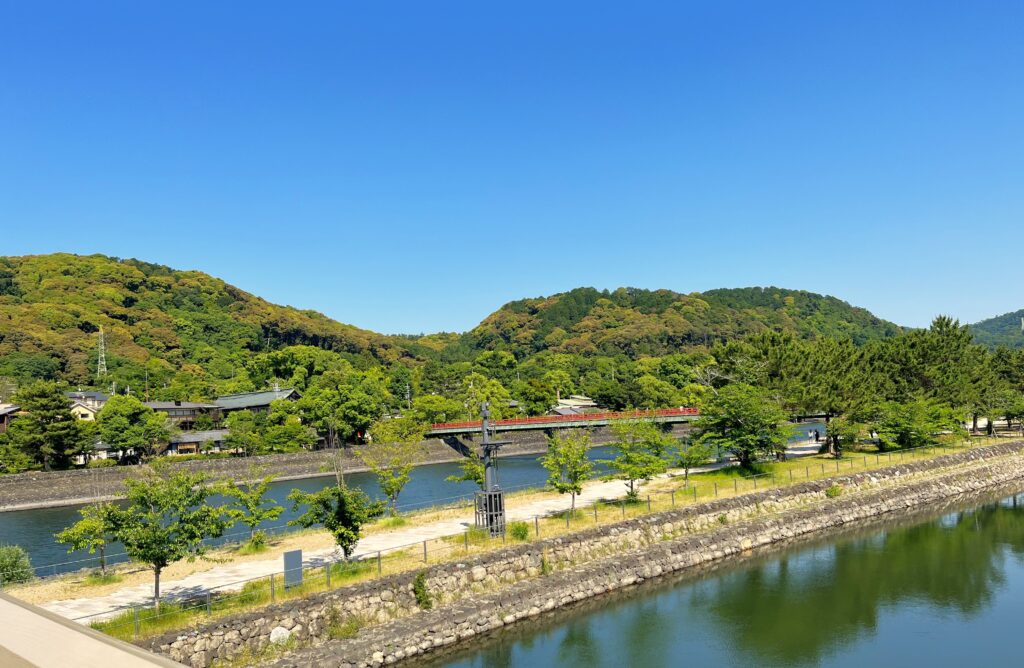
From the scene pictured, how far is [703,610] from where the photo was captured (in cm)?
2339

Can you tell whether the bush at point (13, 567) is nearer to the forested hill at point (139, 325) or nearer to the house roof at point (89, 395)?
the house roof at point (89, 395)

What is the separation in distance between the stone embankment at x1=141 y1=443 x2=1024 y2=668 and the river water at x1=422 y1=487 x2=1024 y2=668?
2.84 ft

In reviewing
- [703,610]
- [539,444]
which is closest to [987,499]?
[703,610]

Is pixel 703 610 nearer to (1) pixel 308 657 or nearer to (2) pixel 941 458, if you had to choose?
(1) pixel 308 657

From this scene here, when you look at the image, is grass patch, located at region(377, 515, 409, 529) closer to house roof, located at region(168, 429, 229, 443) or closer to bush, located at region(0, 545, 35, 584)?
bush, located at region(0, 545, 35, 584)

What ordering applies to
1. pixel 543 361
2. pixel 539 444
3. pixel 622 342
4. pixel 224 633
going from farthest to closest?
pixel 622 342
pixel 543 361
pixel 539 444
pixel 224 633

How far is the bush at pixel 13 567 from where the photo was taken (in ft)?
70.7

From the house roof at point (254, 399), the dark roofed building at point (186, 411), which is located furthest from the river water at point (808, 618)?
the dark roofed building at point (186, 411)

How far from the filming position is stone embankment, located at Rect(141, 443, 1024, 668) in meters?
17.2

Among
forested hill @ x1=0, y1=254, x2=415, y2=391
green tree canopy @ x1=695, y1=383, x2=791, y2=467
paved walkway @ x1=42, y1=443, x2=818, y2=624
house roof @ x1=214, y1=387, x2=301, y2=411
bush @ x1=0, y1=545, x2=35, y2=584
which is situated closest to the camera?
paved walkway @ x1=42, y1=443, x2=818, y2=624

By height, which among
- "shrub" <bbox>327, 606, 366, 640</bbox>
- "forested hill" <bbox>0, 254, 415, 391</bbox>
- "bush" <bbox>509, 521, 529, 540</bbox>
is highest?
"forested hill" <bbox>0, 254, 415, 391</bbox>

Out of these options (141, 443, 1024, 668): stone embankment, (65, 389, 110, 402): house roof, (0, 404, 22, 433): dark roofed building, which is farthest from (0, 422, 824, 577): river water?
(65, 389, 110, 402): house roof

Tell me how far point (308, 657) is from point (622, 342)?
496 ft

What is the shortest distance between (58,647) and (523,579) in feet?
46.2
